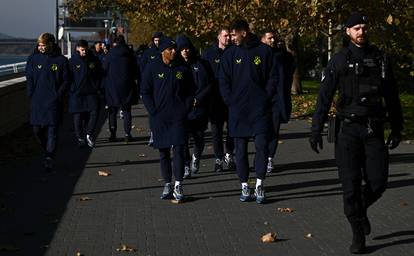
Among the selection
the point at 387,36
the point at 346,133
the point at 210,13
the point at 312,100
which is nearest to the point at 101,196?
the point at 346,133

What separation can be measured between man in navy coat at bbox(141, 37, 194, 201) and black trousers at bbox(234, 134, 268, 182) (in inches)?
23.1

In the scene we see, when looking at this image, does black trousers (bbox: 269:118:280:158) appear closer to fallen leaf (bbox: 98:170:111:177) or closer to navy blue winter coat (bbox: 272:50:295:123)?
navy blue winter coat (bbox: 272:50:295:123)

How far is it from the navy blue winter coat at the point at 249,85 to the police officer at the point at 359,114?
7.29ft

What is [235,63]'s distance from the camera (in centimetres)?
927

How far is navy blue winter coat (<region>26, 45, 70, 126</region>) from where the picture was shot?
1179cm

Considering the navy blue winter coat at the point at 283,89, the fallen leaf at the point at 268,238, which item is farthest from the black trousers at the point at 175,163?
the fallen leaf at the point at 268,238

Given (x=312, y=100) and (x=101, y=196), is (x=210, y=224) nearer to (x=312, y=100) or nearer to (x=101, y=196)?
(x=101, y=196)

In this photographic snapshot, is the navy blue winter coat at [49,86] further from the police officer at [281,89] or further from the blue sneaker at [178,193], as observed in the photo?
the blue sneaker at [178,193]

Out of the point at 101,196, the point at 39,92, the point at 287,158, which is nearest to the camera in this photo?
the point at 101,196

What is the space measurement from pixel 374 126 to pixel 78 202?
376 centimetres

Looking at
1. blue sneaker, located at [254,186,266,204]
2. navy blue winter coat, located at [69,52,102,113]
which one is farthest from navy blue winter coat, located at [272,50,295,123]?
navy blue winter coat, located at [69,52,102,113]

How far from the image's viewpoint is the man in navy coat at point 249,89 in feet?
30.2

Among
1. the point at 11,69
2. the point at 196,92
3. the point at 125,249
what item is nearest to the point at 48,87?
the point at 196,92

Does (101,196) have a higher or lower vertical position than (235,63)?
lower
